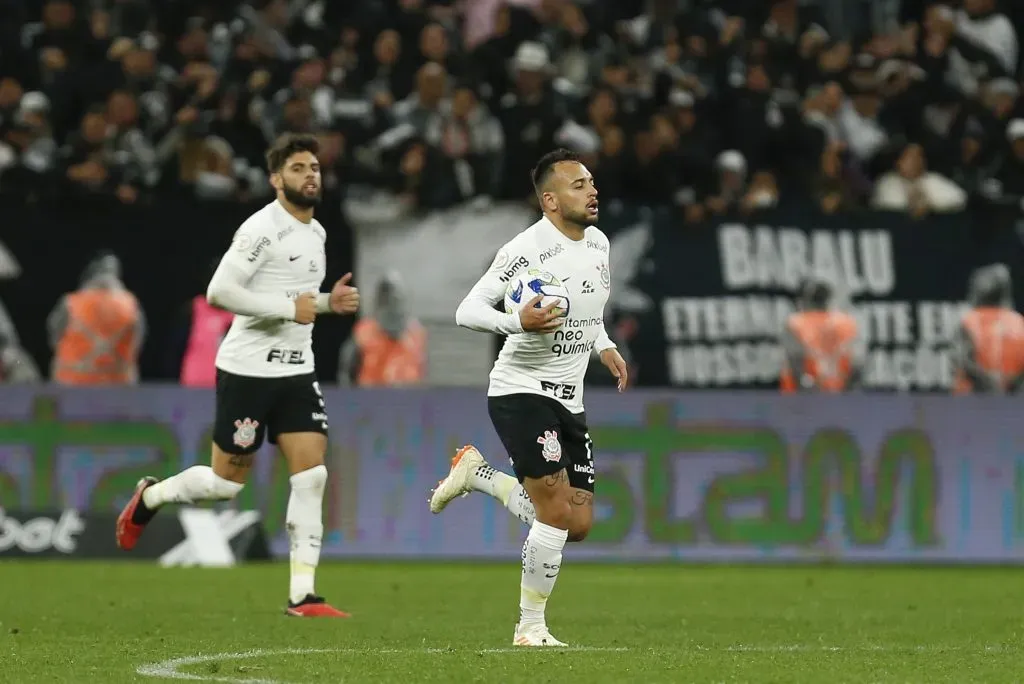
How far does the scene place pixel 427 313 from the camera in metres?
16.3

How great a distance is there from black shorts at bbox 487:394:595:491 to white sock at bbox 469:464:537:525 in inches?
18.2

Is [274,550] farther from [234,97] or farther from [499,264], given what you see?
[499,264]

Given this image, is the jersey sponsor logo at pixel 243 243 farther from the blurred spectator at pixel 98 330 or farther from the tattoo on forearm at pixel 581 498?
the blurred spectator at pixel 98 330

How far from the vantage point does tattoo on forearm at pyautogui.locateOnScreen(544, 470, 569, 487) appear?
8.64 meters

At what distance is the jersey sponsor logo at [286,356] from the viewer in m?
10.7

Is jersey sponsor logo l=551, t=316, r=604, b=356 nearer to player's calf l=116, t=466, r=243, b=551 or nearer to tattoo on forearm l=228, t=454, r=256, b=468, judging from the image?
tattoo on forearm l=228, t=454, r=256, b=468

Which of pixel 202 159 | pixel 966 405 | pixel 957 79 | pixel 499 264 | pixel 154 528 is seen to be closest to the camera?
pixel 499 264

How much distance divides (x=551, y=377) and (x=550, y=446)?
1.19 ft

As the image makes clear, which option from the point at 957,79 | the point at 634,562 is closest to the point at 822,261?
the point at 634,562

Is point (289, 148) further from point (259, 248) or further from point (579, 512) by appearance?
point (579, 512)

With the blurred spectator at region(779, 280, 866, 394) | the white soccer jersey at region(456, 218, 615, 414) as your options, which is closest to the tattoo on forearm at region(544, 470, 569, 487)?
the white soccer jersey at region(456, 218, 615, 414)

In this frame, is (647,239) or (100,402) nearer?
(100,402)

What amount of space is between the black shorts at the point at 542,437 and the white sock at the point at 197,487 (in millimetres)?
2537

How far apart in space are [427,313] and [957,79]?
26.6 ft
